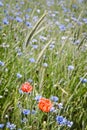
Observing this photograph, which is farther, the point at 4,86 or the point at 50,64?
the point at 50,64

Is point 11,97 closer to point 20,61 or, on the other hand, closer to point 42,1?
point 20,61

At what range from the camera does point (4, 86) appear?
2.00 m

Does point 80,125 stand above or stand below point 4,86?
below

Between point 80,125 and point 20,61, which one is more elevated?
point 20,61

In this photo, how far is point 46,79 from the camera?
2.25 m

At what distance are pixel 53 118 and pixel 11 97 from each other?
0.29 meters

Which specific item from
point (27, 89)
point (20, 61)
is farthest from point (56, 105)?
point (20, 61)

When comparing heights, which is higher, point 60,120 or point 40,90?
point 40,90

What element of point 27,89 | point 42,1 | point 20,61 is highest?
A: point 27,89

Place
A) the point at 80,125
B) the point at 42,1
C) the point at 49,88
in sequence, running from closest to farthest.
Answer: the point at 80,125, the point at 49,88, the point at 42,1

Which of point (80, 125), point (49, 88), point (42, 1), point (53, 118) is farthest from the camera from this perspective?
point (42, 1)

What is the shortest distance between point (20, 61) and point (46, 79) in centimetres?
22

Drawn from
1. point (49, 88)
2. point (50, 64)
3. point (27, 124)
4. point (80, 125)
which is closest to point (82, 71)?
point (50, 64)

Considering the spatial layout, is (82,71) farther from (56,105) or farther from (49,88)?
(56,105)
